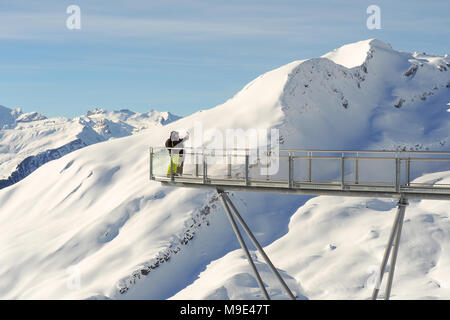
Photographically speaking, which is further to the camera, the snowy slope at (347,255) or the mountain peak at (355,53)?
the mountain peak at (355,53)

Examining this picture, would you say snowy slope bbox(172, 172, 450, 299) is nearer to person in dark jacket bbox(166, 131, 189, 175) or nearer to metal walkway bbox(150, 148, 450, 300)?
metal walkway bbox(150, 148, 450, 300)

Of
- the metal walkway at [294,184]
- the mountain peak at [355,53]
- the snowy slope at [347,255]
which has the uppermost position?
the mountain peak at [355,53]

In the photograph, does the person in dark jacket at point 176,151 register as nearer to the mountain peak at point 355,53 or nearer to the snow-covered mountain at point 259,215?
the snow-covered mountain at point 259,215

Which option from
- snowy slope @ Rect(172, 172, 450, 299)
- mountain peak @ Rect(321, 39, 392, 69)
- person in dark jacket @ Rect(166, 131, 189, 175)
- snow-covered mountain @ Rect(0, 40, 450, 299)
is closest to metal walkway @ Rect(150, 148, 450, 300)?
person in dark jacket @ Rect(166, 131, 189, 175)

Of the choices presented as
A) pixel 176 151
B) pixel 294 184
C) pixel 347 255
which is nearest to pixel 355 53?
pixel 347 255

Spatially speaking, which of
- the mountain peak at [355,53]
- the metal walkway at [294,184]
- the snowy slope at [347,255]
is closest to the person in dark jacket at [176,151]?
the metal walkway at [294,184]

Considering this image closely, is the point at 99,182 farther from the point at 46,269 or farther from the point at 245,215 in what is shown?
the point at 245,215
